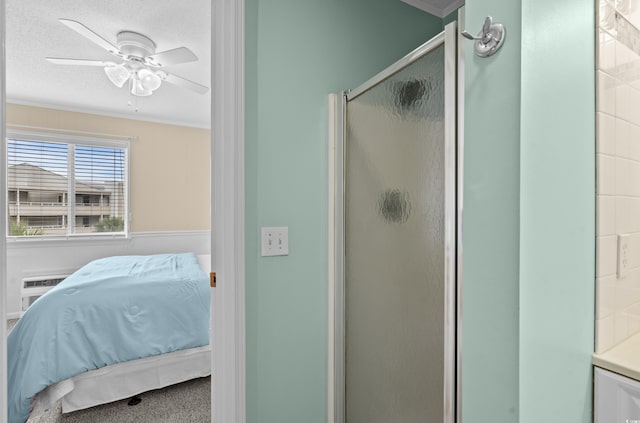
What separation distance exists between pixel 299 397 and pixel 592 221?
4.00 feet

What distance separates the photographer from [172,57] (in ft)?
7.70

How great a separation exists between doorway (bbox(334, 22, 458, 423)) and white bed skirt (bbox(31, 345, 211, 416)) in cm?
138

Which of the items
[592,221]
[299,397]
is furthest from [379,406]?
[592,221]

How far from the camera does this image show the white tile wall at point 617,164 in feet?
2.93

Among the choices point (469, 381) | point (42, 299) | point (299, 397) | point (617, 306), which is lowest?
point (299, 397)

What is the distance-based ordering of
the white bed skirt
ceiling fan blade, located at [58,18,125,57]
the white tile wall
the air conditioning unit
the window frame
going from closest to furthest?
the white tile wall
ceiling fan blade, located at [58,18,125,57]
the white bed skirt
the air conditioning unit
the window frame

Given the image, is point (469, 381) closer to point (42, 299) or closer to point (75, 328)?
point (75, 328)

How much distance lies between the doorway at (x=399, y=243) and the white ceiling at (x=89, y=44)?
61.8 inches

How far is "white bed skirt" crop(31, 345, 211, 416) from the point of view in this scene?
196 cm

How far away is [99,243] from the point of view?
14.0 ft

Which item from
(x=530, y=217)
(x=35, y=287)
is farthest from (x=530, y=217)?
(x=35, y=287)

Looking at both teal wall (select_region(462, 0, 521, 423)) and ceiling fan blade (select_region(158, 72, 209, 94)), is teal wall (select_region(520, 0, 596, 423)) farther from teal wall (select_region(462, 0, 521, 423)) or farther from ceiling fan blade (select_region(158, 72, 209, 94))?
ceiling fan blade (select_region(158, 72, 209, 94))

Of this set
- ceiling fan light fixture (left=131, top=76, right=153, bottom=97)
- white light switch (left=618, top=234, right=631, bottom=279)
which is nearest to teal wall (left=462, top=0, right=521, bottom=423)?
white light switch (left=618, top=234, right=631, bottom=279)

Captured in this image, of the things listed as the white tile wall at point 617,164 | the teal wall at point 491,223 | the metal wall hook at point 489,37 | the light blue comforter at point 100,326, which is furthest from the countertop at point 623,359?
the light blue comforter at point 100,326
